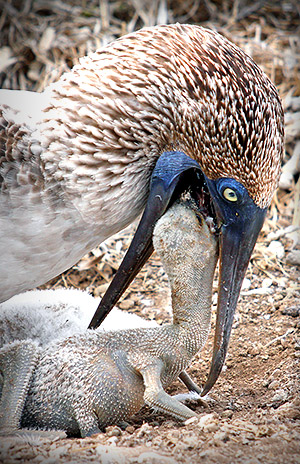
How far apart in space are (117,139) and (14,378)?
1.30 metres

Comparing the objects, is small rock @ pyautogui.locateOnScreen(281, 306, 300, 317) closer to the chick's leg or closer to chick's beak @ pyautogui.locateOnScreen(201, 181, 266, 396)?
chick's beak @ pyautogui.locateOnScreen(201, 181, 266, 396)

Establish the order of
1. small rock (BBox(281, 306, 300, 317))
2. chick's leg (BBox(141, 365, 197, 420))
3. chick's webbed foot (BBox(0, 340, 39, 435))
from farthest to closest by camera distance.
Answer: small rock (BBox(281, 306, 300, 317)) < chick's webbed foot (BBox(0, 340, 39, 435)) < chick's leg (BBox(141, 365, 197, 420))

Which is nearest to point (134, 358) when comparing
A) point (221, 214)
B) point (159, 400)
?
point (159, 400)

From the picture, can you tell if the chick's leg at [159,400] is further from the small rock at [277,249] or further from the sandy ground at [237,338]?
the small rock at [277,249]

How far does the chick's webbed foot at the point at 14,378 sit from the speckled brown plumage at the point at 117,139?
1.10 ft

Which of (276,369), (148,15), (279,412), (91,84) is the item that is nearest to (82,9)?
(148,15)

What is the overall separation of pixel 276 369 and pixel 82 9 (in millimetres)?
5112

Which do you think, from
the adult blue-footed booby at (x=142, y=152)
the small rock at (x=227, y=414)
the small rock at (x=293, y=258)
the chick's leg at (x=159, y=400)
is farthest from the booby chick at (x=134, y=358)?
the small rock at (x=293, y=258)

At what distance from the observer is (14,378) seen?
318 centimetres

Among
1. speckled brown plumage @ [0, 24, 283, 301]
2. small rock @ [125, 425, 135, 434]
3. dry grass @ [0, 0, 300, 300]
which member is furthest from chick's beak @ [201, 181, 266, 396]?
dry grass @ [0, 0, 300, 300]

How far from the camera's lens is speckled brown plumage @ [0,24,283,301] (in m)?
3.19

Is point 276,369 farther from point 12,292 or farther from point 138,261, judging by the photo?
point 12,292

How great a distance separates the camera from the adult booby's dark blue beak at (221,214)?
10.6ft

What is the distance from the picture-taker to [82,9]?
7.33 m
